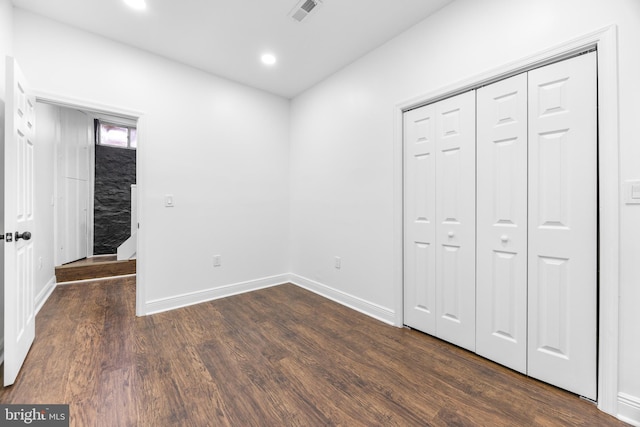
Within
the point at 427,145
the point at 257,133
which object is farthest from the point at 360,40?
the point at 257,133

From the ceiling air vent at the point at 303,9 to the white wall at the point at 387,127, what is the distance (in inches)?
32.4

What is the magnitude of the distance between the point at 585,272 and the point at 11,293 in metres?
3.44

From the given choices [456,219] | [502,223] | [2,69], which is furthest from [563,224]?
[2,69]

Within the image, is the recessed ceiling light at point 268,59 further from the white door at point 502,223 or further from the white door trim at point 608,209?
the white door trim at point 608,209

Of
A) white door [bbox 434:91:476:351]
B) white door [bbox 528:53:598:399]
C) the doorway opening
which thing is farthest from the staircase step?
white door [bbox 528:53:598:399]

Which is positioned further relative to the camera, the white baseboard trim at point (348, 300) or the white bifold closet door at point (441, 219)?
the white baseboard trim at point (348, 300)

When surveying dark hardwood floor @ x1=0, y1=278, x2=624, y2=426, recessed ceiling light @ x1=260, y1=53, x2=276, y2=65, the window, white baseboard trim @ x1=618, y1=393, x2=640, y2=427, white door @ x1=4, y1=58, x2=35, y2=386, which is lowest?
dark hardwood floor @ x1=0, y1=278, x2=624, y2=426

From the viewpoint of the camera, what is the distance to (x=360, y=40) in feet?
8.50

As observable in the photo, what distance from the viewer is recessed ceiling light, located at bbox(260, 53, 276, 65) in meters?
2.86

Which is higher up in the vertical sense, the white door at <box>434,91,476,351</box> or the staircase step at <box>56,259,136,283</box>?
the white door at <box>434,91,476,351</box>

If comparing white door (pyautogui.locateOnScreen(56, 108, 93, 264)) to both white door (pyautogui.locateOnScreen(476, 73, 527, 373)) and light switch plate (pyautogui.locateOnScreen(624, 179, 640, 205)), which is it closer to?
white door (pyautogui.locateOnScreen(476, 73, 527, 373))

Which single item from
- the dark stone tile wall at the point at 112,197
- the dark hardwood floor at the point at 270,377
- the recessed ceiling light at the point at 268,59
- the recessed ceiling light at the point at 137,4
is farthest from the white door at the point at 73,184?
the recessed ceiling light at the point at 268,59

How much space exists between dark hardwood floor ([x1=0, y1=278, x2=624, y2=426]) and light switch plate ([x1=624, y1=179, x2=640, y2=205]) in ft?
3.71

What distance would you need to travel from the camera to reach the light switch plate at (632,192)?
1368 mm
